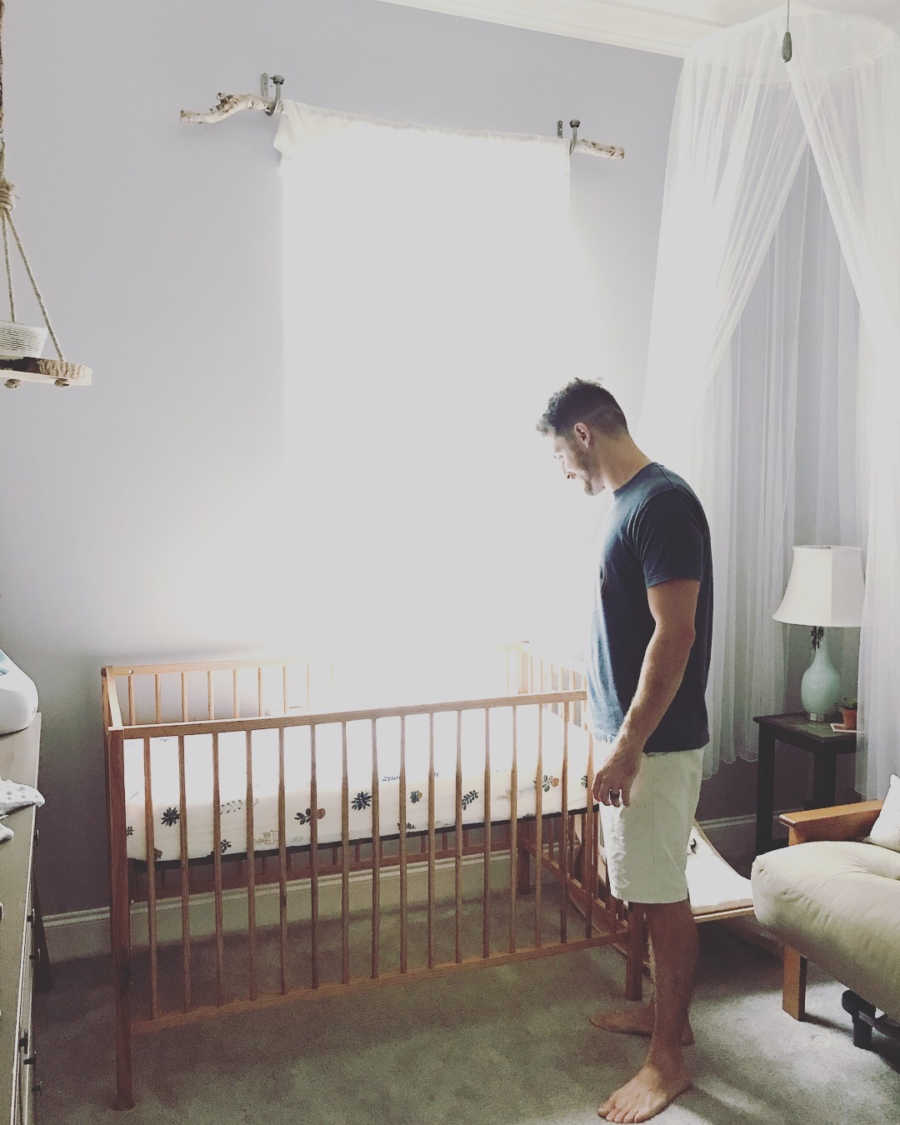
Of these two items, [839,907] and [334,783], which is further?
[334,783]

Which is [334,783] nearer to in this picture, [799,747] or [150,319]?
[150,319]

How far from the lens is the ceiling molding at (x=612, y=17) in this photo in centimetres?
298

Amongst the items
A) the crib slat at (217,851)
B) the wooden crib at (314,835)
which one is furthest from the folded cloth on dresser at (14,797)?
the crib slat at (217,851)

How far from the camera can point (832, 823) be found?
2520 mm

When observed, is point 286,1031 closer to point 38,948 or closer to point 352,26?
point 38,948

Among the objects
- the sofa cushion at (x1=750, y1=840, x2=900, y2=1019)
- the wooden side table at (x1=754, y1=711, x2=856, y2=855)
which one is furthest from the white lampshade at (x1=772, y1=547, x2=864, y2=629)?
the sofa cushion at (x1=750, y1=840, x2=900, y2=1019)

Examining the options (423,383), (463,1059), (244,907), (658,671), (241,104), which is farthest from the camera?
(423,383)

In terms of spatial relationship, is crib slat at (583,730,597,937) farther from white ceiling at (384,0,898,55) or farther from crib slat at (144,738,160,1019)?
white ceiling at (384,0,898,55)

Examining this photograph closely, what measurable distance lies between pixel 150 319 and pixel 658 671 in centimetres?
173

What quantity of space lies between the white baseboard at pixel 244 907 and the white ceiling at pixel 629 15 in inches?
102

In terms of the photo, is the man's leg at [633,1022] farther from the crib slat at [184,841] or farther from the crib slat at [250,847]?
the crib slat at [184,841]

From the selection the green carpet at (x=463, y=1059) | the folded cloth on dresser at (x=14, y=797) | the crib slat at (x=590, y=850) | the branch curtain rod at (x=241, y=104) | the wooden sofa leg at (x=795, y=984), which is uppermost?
the branch curtain rod at (x=241, y=104)

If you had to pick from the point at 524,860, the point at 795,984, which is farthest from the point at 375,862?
the point at 795,984

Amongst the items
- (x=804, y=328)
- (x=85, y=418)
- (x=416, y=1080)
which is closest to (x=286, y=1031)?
(x=416, y=1080)
